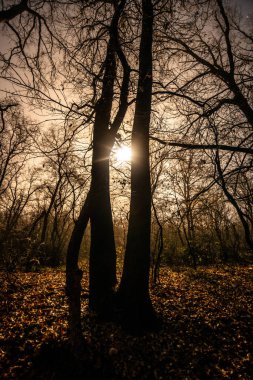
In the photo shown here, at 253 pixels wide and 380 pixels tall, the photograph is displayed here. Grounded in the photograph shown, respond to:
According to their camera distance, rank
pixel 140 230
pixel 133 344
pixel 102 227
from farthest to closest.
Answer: pixel 102 227 → pixel 140 230 → pixel 133 344

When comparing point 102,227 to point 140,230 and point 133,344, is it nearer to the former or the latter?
point 140,230

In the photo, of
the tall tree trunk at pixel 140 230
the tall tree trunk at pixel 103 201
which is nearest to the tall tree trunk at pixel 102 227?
the tall tree trunk at pixel 103 201

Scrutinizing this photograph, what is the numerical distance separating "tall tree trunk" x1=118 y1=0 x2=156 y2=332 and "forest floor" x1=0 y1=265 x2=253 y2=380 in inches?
16.2

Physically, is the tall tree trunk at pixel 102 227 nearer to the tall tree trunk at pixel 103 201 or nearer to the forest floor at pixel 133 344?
the tall tree trunk at pixel 103 201

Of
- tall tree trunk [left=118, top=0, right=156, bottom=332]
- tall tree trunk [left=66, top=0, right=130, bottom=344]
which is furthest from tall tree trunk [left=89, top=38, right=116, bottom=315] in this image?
tall tree trunk [left=118, top=0, right=156, bottom=332]

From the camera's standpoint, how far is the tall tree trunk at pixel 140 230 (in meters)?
4.50

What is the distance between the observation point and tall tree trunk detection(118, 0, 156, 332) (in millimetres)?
4504

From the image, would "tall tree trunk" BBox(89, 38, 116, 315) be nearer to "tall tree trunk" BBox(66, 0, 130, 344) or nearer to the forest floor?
"tall tree trunk" BBox(66, 0, 130, 344)

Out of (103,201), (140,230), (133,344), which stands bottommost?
(133,344)

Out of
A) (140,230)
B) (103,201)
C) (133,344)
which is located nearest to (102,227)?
(103,201)

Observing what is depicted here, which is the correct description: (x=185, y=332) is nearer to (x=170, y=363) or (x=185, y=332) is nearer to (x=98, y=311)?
(x=170, y=363)

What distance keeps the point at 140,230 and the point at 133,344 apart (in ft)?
6.41

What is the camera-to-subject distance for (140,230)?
4.75 metres

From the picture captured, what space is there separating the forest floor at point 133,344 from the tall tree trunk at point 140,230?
0.41 metres
